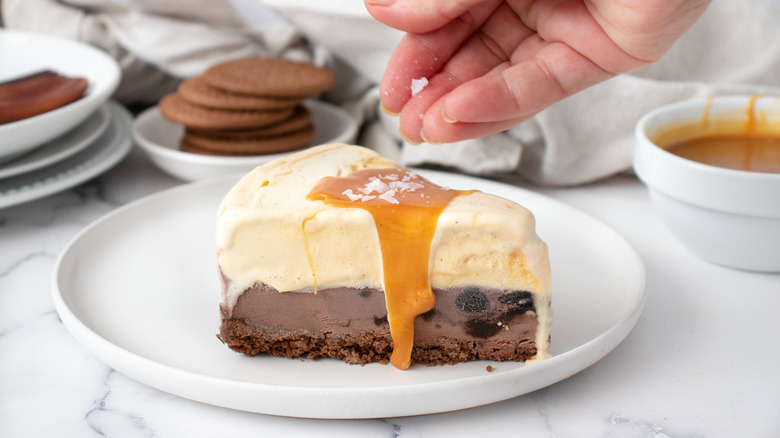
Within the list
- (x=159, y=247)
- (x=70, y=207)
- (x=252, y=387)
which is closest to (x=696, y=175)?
(x=252, y=387)

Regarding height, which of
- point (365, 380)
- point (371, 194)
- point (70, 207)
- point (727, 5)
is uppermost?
point (727, 5)

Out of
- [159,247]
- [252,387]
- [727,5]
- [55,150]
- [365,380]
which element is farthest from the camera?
[727,5]

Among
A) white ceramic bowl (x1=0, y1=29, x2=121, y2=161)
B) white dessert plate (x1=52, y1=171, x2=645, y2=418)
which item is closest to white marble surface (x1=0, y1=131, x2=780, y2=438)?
white dessert plate (x1=52, y1=171, x2=645, y2=418)

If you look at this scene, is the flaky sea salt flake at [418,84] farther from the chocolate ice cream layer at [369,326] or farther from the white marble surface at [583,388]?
the white marble surface at [583,388]

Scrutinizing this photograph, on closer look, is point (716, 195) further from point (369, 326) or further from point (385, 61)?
point (385, 61)

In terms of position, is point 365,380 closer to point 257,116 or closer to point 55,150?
point 257,116

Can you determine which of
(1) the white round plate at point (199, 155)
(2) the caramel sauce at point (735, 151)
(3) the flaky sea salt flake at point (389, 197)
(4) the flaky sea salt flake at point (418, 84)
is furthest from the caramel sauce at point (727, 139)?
(1) the white round plate at point (199, 155)
